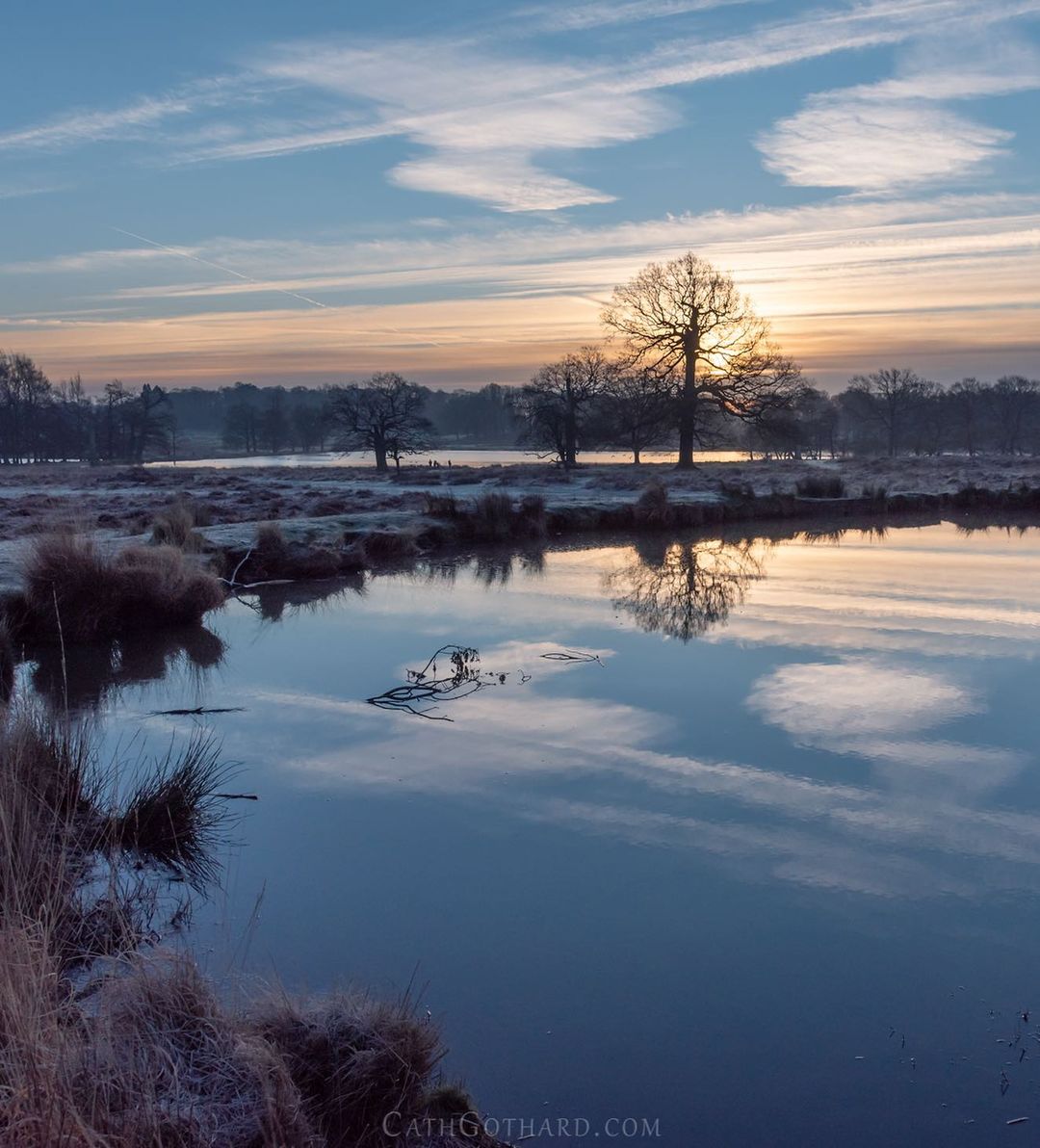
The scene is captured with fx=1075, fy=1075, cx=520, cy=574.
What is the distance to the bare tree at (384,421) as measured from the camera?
45719 millimetres

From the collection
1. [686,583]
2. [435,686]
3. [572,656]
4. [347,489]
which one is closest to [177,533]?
[686,583]

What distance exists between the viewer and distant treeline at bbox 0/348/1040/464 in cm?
3988

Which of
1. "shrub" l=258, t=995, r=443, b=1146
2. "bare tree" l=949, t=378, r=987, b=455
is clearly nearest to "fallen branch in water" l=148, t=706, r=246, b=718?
"shrub" l=258, t=995, r=443, b=1146

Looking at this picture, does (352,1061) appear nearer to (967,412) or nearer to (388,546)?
(388,546)

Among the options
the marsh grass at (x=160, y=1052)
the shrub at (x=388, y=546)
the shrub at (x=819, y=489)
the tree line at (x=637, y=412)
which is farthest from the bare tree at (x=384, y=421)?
the marsh grass at (x=160, y=1052)

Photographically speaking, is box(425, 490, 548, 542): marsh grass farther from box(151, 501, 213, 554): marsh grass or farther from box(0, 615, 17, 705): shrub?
box(0, 615, 17, 705): shrub

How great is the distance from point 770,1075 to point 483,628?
8.27 m

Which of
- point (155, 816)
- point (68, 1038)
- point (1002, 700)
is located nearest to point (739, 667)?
point (1002, 700)

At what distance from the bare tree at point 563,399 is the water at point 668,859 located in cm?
3352

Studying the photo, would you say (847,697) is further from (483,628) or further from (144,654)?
(144,654)

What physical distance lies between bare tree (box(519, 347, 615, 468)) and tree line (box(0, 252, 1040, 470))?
0.08m

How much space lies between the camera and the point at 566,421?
146 ft

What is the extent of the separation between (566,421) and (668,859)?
39.8 m

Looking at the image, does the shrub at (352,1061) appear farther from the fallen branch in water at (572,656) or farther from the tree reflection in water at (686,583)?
the tree reflection in water at (686,583)
